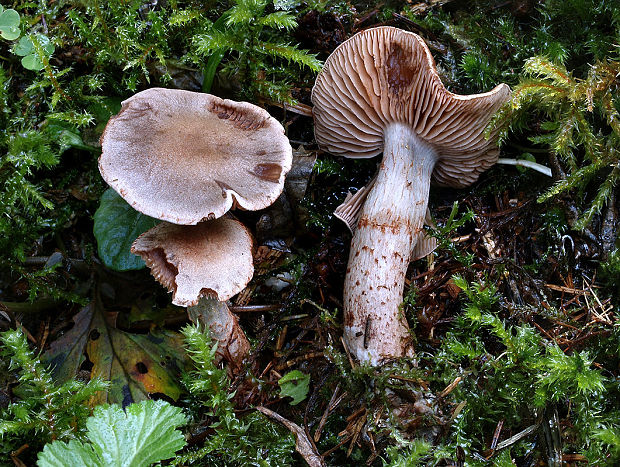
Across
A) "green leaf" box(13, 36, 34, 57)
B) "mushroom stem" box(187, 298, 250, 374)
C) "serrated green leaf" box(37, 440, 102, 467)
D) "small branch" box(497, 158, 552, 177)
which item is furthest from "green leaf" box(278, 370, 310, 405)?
"green leaf" box(13, 36, 34, 57)

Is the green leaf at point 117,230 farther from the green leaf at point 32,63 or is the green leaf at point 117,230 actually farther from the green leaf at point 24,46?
the green leaf at point 24,46

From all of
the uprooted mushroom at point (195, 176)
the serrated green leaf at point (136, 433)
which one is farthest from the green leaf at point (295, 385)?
the serrated green leaf at point (136, 433)

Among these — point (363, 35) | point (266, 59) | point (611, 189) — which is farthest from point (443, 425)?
point (266, 59)

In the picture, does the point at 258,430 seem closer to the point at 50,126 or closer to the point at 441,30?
the point at 50,126

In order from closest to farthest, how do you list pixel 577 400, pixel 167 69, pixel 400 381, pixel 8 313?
pixel 577 400 < pixel 400 381 < pixel 8 313 < pixel 167 69

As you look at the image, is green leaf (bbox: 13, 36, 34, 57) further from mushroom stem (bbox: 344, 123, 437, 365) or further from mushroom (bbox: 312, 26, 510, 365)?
mushroom stem (bbox: 344, 123, 437, 365)
